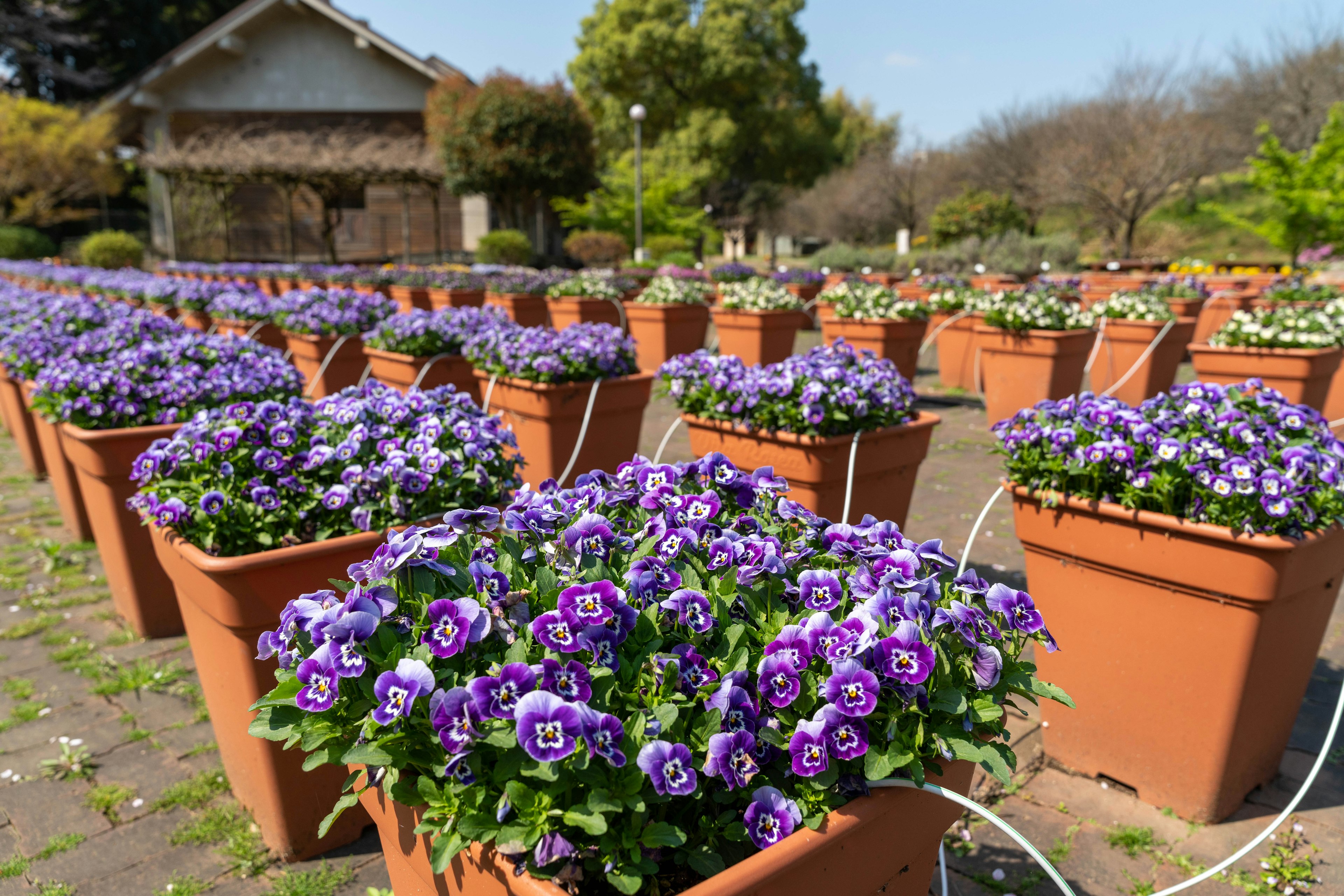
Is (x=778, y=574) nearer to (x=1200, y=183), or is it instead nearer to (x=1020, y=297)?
(x=1020, y=297)

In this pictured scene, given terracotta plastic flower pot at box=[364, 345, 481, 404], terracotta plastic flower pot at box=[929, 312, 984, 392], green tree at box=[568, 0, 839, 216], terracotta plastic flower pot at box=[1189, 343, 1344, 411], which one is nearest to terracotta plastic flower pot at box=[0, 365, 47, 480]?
terracotta plastic flower pot at box=[364, 345, 481, 404]

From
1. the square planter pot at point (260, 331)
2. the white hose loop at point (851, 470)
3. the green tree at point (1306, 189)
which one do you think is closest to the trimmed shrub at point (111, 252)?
the square planter pot at point (260, 331)

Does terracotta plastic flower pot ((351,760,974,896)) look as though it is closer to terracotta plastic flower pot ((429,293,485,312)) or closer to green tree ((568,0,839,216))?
terracotta plastic flower pot ((429,293,485,312))

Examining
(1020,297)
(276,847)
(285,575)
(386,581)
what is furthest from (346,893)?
(1020,297)

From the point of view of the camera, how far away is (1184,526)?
1.97 m

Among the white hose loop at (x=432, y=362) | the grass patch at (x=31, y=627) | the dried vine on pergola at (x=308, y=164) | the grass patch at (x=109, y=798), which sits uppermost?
the dried vine on pergola at (x=308, y=164)

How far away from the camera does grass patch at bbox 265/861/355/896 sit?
1.88 meters

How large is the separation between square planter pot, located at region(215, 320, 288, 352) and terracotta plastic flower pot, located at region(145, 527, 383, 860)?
5306mm

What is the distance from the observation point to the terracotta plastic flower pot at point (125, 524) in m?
2.88

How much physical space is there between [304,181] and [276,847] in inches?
846

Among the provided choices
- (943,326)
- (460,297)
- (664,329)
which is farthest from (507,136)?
(943,326)

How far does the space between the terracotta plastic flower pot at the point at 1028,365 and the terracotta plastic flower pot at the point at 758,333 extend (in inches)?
73.5

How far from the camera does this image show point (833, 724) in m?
1.05

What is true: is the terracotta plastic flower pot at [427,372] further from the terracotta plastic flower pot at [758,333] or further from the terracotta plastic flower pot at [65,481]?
the terracotta plastic flower pot at [758,333]
